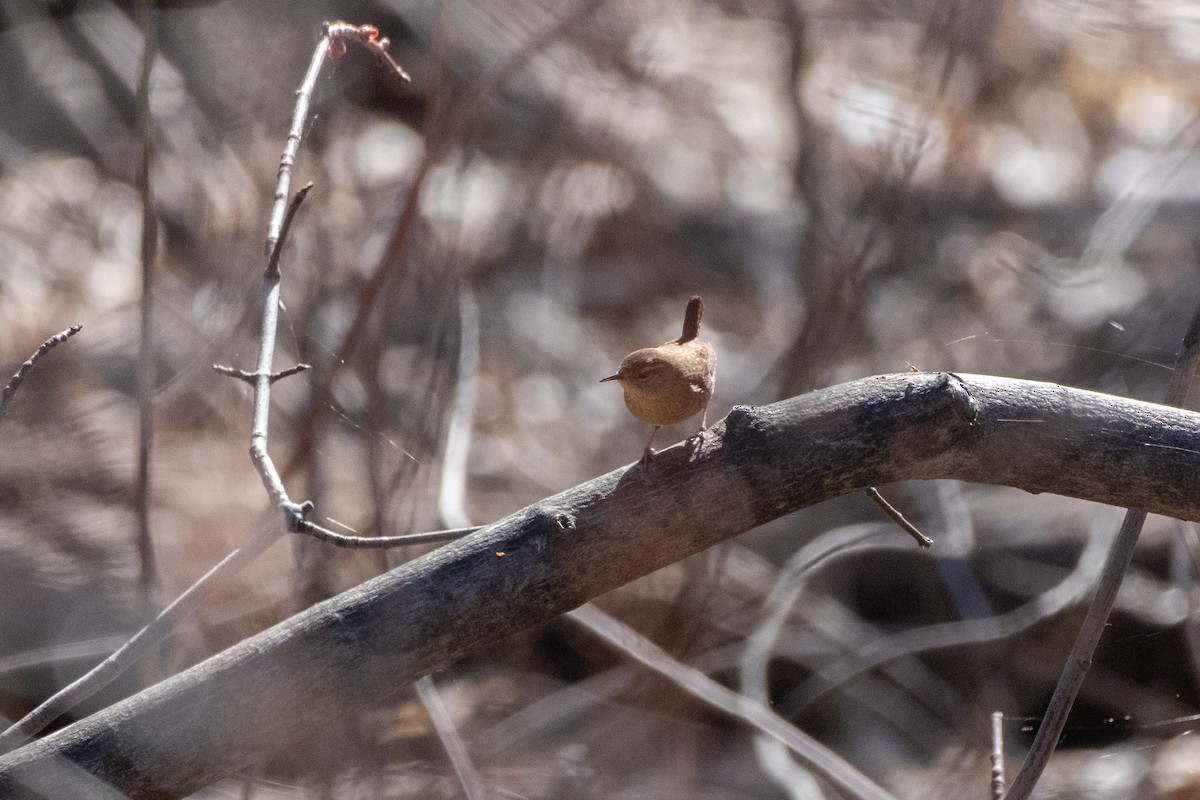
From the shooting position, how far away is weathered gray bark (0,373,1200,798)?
38.6 inches

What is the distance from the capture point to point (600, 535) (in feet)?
3.50

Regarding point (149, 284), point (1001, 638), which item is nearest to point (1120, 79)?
point (1001, 638)

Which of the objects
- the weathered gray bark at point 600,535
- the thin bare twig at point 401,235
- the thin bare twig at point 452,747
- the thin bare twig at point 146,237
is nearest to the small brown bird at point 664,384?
the weathered gray bark at point 600,535

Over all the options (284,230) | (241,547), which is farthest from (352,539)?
(284,230)

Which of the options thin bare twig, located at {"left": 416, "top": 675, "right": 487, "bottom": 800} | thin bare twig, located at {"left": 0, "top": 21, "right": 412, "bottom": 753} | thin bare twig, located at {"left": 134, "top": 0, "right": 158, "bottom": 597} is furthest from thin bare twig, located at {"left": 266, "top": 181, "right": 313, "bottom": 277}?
thin bare twig, located at {"left": 416, "top": 675, "right": 487, "bottom": 800}

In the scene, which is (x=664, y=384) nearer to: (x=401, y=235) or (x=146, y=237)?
(x=401, y=235)

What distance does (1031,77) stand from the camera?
5539 mm

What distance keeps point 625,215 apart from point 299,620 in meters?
3.95

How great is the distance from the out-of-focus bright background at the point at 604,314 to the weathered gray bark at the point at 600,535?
0.60 metres

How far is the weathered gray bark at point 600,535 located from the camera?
3.21ft

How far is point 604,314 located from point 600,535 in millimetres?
3387

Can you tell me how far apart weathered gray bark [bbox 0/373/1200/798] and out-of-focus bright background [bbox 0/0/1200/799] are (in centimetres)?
60

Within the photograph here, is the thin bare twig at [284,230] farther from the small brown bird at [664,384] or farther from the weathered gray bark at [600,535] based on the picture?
the small brown bird at [664,384]

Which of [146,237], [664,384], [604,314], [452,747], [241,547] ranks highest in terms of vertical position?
[146,237]
